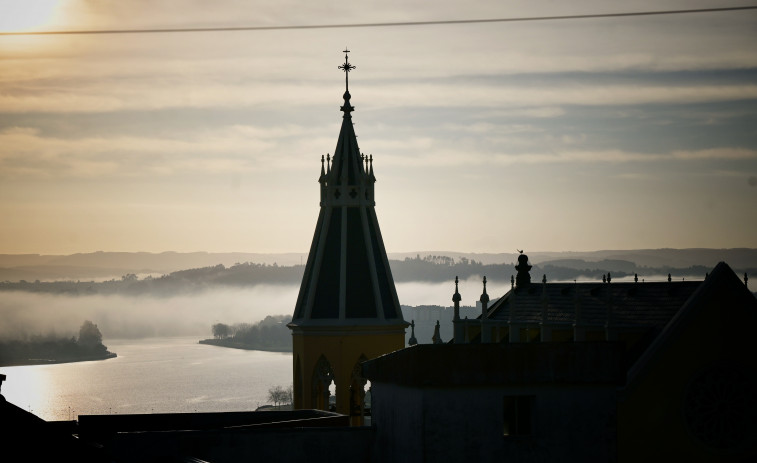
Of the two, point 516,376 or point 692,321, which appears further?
point 692,321

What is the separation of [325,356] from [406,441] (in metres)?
19.9

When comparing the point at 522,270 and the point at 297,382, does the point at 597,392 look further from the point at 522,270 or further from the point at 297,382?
the point at 522,270

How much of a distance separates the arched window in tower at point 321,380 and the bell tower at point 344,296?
46 millimetres

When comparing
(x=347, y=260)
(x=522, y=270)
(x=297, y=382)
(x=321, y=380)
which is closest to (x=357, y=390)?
(x=321, y=380)

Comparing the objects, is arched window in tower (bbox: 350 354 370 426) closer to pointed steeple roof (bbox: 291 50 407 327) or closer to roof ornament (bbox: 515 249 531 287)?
pointed steeple roof (bbox: 291 50 407 327)

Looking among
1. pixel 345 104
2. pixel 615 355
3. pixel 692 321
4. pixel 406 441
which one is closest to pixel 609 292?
pixel 692 321

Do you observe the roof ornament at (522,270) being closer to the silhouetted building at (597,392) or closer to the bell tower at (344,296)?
the bell tower at (344,296)

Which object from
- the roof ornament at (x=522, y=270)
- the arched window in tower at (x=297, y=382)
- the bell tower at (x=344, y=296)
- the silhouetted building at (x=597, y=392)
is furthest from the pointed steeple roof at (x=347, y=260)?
the silhouetted building at (x=597, y=392)

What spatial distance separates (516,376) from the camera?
35.3 m

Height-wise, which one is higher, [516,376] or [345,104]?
[345,104]

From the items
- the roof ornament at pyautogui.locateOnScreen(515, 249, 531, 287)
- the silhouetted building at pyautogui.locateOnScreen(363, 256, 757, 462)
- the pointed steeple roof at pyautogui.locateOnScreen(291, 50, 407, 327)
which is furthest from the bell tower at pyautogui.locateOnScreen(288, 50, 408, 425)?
the silhouetted building at pyautogui.locateOnScreen(363, 256, 757, 462)

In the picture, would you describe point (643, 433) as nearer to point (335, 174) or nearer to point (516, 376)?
point (516, 376)

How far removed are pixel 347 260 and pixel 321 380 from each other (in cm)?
574

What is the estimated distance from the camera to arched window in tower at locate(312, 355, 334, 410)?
55.5 m
